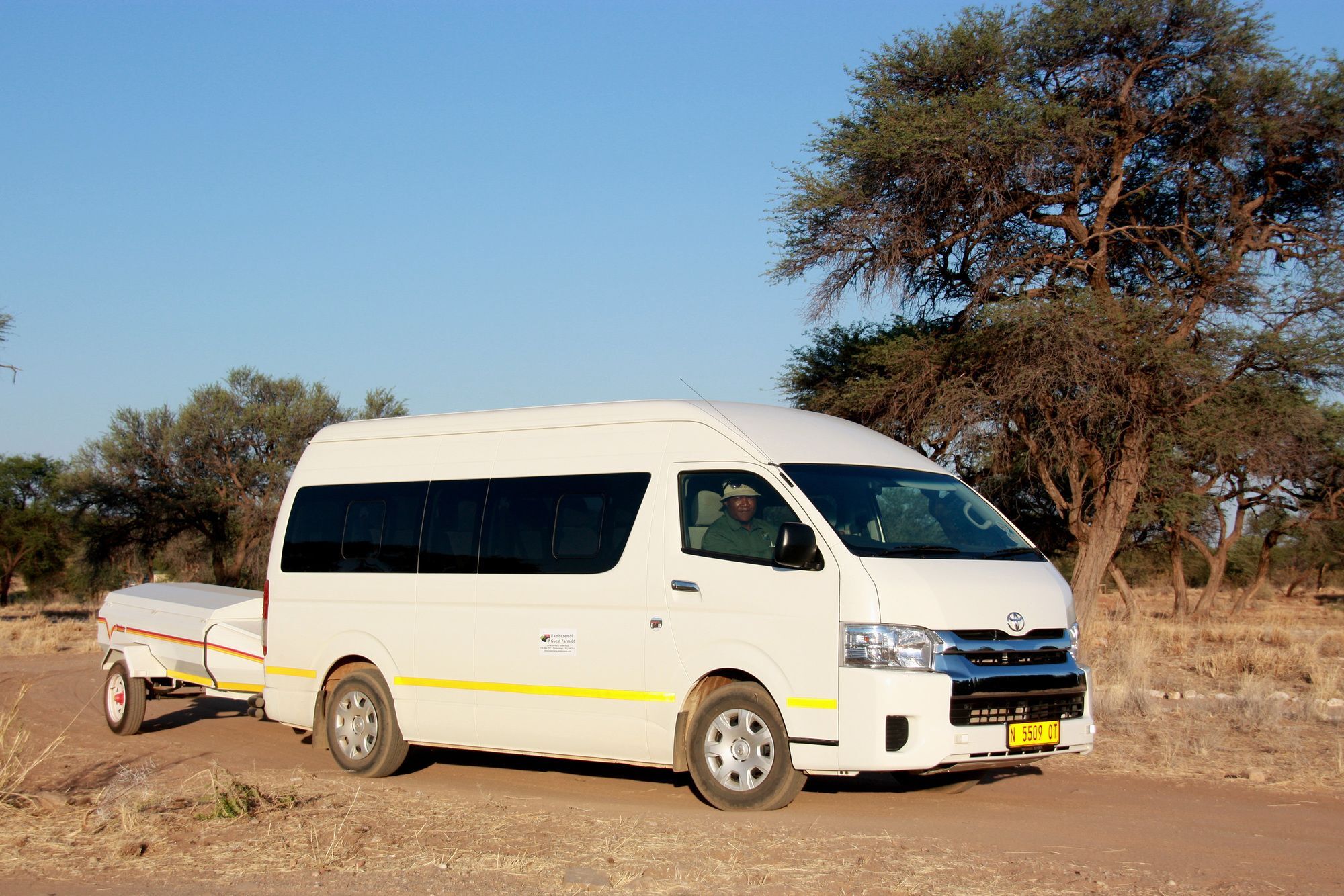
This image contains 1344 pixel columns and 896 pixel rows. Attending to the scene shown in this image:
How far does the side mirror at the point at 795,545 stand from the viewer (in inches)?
311

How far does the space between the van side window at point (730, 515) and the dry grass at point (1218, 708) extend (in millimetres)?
3906

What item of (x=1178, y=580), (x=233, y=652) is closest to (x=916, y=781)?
(x=233, y=652)

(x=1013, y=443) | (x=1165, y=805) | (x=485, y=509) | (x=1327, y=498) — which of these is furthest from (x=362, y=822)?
(x=1327, y=498)

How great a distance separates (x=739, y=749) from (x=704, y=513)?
5.25ft

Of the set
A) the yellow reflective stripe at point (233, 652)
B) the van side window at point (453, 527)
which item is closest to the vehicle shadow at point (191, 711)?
the yellow reflective stripe at point (233, 652)

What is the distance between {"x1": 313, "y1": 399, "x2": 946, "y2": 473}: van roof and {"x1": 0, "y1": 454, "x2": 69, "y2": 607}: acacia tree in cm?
4625

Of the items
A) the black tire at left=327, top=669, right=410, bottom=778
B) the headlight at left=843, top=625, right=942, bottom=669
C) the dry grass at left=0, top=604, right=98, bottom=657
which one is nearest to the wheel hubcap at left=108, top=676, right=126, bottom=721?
the black tire at left=327, top=669, right=410, bottom=778

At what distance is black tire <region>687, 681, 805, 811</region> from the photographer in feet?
26.5

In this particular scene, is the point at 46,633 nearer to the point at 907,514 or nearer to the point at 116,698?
the point at 116,698

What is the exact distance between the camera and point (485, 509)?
32.1ft

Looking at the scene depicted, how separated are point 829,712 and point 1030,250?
18.1m

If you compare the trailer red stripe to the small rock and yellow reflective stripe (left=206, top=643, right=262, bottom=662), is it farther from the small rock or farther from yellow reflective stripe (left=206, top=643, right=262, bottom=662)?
the small rock

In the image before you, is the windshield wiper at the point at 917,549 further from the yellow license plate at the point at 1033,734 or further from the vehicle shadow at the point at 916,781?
the vehicle shadow at the point at 916,781

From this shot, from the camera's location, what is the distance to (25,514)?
51125mm
